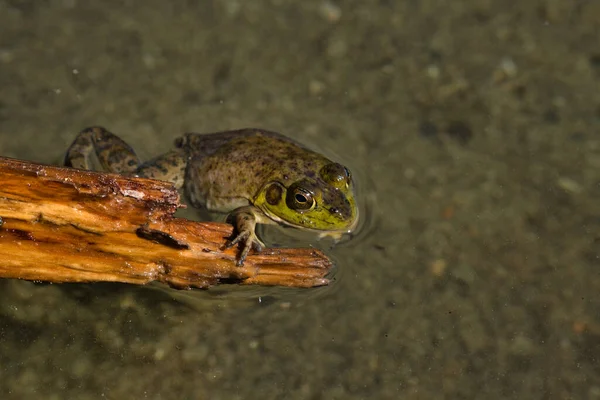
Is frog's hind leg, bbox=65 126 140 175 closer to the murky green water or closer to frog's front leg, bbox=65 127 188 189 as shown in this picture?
frog's front leg, bbox=65 127 188 189

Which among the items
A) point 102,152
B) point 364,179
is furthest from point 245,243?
point 102,152

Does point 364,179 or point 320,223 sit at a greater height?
point 364,179

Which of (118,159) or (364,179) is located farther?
(364,179)

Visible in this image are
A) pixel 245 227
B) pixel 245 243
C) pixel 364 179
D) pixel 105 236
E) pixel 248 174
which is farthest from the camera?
pixel 364 179

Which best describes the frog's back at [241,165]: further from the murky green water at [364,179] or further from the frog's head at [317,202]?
the murky green water at [364,179]

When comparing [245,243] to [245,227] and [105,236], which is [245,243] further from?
[105,236]

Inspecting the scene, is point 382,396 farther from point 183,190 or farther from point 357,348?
point 183,190

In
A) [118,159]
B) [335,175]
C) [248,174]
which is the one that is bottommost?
[118,159]
